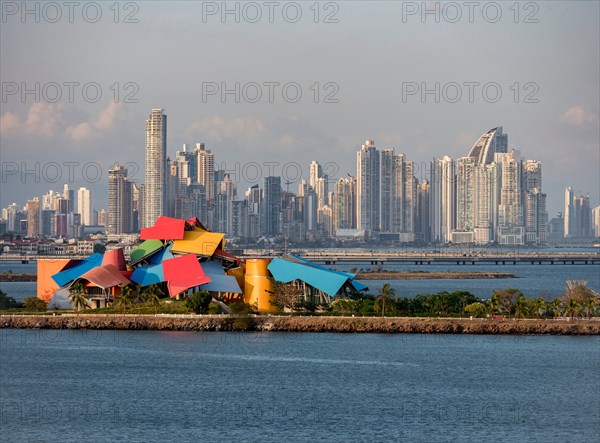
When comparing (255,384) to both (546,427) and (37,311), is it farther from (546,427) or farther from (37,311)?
(37,311)

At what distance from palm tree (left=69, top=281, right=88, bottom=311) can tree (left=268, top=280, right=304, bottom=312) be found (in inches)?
377

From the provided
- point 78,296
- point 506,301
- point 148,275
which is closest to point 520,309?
point 506,301

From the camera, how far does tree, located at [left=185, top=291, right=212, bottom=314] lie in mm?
62125

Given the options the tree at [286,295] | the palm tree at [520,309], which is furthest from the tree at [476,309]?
the tree at [286,295]

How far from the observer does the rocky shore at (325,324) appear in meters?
58.6

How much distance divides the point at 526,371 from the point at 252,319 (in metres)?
16.5

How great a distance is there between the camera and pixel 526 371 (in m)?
47.2

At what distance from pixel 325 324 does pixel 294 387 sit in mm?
16357

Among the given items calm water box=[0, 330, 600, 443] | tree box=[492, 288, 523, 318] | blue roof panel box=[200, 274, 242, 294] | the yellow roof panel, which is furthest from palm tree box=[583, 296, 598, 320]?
the yellow roof panel

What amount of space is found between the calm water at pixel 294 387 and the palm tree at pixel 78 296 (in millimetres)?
6734

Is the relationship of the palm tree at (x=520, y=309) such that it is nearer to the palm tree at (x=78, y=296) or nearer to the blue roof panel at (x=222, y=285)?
the blue roof panel at (x=222, y=285)

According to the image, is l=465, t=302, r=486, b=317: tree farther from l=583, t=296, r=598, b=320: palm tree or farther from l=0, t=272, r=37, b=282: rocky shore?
l=0, t=272, r=37, b=282: rocky shore

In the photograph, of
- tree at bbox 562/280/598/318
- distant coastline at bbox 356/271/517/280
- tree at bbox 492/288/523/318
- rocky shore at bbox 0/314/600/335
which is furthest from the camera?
distant coastline at bbox 356/271/517/280

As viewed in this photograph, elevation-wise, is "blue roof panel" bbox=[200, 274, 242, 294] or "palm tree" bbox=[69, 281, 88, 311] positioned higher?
"blue roof panel" bbox=[200, 274, 242, 294]
